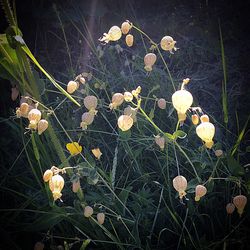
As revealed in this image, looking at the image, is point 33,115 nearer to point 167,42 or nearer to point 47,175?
point 47,175

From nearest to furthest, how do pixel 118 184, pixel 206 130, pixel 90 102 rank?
Result: pixel 206 130 < pixel 90 102 < pixel 118 184

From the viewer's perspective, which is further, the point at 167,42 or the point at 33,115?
the point at 167,42

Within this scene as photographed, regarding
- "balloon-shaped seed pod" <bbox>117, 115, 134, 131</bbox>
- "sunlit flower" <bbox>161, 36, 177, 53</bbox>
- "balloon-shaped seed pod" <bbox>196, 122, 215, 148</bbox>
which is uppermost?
"sunlit flower" <bbox>161, 36, 177, 53</bbox>

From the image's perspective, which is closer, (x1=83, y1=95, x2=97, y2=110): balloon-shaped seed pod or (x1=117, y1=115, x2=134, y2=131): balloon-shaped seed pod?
(x1=117, y1=115, x2=134, y2=131): balloon-shaped seed pod

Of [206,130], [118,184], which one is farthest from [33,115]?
[118,184]

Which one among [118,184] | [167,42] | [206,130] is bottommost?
[118,184]

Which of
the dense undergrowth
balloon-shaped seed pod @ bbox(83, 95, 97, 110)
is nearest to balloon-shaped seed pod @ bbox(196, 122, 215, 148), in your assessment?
the dense undergrowth

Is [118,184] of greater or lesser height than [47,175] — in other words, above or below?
below

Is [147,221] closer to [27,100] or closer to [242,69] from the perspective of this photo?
[27,100]

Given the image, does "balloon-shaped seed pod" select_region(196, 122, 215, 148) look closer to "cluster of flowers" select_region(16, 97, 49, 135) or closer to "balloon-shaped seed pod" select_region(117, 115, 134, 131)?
"balloon-shaped seed pod" select_region(117, 115, 134, 131)

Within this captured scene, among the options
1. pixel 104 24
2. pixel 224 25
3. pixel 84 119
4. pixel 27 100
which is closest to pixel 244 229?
pixel 84 119

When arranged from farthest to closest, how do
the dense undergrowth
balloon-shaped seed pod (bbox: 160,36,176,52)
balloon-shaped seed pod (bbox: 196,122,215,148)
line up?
balloon-shaped seed pod (bbox: 160,36,176,52)
the dense undergrowth
balloon-shaped seed pod (bbox: 196,122,215,148)
